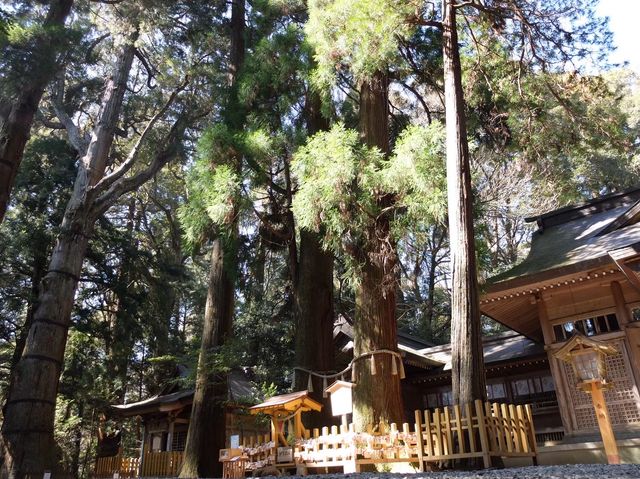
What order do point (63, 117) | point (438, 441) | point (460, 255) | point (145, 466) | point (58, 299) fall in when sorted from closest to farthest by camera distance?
point (438, 441), point (460, 255), point (58, 299), point (63, 117), point (145, 466)

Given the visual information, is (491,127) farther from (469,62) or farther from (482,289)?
(482,289)

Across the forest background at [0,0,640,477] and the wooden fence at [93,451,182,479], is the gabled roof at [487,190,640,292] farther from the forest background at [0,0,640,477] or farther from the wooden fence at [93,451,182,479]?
the wooden fence at [93,451,182,479]

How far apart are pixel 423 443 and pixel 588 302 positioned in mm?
4905

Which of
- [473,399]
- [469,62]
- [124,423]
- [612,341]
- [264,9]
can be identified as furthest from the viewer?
[124,423]

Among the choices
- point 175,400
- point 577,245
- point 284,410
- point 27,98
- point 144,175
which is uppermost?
point 27,98

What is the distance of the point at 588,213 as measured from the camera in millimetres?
11180

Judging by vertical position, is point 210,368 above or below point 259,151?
below

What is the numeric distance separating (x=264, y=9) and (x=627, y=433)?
1102 centimetres

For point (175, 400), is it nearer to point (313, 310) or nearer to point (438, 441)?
point (313, 310)

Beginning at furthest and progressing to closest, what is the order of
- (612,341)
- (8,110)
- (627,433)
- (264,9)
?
1. (8,110)
2. (264,9)
3. (612,341)
4. (627,433)

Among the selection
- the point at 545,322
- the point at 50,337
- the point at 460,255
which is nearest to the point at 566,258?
the point at 545,322

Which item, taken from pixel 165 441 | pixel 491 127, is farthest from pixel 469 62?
pixel 165 441

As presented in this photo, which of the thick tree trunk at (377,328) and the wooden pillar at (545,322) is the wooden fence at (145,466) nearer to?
the thick tree trunk at (377,328)

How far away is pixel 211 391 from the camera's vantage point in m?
9.22
